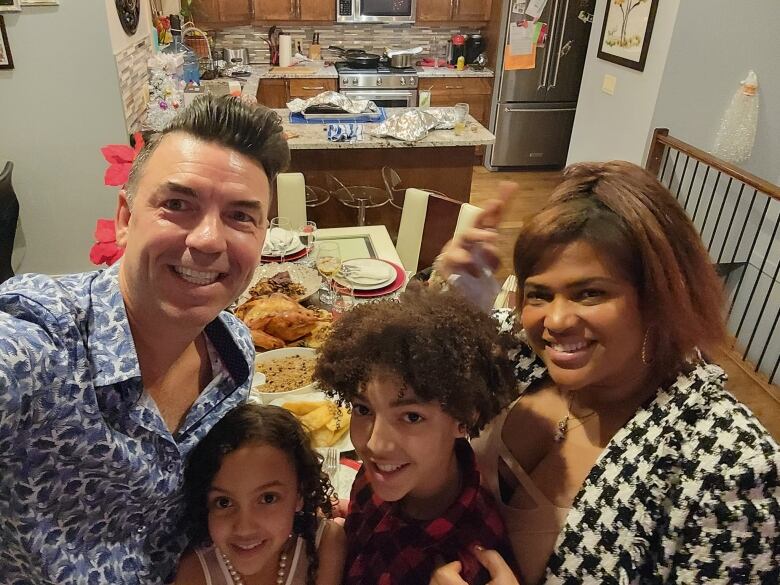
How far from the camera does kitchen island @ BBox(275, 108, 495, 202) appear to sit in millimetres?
3521

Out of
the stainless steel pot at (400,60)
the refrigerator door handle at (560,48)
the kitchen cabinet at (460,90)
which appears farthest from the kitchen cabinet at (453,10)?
the refrigerator door handle at (560,48)

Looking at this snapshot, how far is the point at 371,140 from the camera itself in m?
3.48

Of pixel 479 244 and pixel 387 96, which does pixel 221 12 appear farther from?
pixel 479 244

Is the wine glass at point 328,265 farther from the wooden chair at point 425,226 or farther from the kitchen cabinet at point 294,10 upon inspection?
the kitchen cabinet at point 294,10

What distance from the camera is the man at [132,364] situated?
82 cm

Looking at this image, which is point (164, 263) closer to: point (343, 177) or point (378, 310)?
point (378, 310)

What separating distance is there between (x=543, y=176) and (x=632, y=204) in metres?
5.63

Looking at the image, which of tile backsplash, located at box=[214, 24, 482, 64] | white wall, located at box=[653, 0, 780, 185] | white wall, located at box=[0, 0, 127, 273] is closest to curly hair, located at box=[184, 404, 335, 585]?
white wall, located at box=[0, 0, 127, 273]

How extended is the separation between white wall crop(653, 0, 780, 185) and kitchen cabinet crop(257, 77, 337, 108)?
309 centimetres

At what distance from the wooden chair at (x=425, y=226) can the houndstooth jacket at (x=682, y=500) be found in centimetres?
170

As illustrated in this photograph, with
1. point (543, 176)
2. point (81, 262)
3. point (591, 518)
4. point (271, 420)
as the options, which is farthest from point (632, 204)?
point (543, 176)

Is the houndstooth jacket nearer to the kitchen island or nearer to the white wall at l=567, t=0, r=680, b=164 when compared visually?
the kitchen island

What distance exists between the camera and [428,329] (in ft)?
3.02

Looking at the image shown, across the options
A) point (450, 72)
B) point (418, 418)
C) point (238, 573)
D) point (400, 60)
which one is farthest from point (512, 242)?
point (450, 72)
